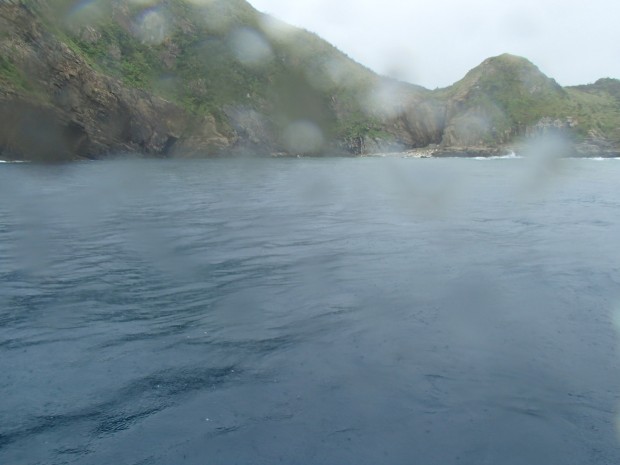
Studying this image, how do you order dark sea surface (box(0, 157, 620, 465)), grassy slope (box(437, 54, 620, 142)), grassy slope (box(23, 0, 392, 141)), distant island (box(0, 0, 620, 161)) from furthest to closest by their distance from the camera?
grassy slope (box(437, 54, 620, 142)) → grassy slope (box(23, 0, 392, 141)) → distant island (box(0, 0, 620, 161)) → dark sea surface (box(0, 157, 620, 465))

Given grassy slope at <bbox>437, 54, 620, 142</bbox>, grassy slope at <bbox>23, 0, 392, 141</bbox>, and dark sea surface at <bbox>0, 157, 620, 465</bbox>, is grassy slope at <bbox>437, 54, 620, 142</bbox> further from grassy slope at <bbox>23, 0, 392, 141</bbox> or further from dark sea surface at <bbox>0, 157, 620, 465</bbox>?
dark sea surface at <bbox>0, 157, 620, 465</bbox>

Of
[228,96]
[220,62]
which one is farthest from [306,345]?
[220,62]

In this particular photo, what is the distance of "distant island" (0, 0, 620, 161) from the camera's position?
178ft

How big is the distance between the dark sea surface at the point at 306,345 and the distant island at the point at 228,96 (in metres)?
42.7

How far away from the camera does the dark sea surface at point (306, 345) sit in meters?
5.92

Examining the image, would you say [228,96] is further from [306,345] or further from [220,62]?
[306,345]

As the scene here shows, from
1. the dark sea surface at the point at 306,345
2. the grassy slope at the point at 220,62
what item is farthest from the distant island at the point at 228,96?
the dark sea surface at the point at 306,345

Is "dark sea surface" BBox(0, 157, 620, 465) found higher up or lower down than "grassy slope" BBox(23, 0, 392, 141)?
lower down

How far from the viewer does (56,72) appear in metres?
55.7

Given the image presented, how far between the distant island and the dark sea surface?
4273 cm

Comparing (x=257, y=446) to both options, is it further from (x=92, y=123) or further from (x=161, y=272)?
(x=92, y=123)

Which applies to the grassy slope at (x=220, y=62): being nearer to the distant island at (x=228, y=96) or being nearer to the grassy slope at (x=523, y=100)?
the distant island at (x=228, y=96)

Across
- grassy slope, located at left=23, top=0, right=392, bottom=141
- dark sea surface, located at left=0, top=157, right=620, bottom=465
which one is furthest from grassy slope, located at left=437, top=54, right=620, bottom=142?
dark sea surface, located at left=0, top=157, right=620, bottom=465

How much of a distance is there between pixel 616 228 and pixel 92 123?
53.8 m
